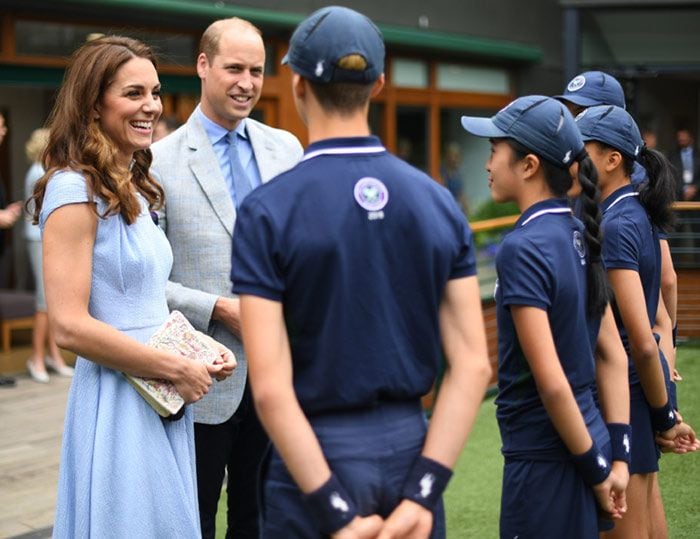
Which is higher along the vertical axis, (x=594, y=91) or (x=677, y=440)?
(x=594, y=91)

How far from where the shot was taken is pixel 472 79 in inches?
645

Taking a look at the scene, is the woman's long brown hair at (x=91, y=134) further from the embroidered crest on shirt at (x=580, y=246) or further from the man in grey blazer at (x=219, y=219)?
the embroidered crest on shirt at (x=580, y=246)

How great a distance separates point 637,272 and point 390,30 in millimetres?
11078

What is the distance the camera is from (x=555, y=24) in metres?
18.3

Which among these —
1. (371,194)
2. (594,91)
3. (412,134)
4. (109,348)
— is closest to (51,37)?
(412,134)

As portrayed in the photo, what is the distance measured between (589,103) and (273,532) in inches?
91.8

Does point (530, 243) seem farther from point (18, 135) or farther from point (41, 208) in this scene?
point (18, 135)

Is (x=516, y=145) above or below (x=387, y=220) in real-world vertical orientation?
above

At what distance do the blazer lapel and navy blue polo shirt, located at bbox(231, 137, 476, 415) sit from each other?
4.70 feet

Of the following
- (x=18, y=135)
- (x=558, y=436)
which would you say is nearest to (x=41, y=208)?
(x=558, y=436)

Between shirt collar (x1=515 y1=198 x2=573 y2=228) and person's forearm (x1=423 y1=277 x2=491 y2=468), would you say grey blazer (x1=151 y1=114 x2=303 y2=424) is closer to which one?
shirt collar (x1=515 y1=198 x2=573 y2=228)

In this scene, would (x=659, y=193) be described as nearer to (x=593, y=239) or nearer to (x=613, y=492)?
(x=593, y=239)

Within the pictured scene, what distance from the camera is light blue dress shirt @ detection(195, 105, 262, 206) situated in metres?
3.83

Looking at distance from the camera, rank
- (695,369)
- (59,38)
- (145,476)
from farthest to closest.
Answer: (59,38), (695,369), (145,476)
